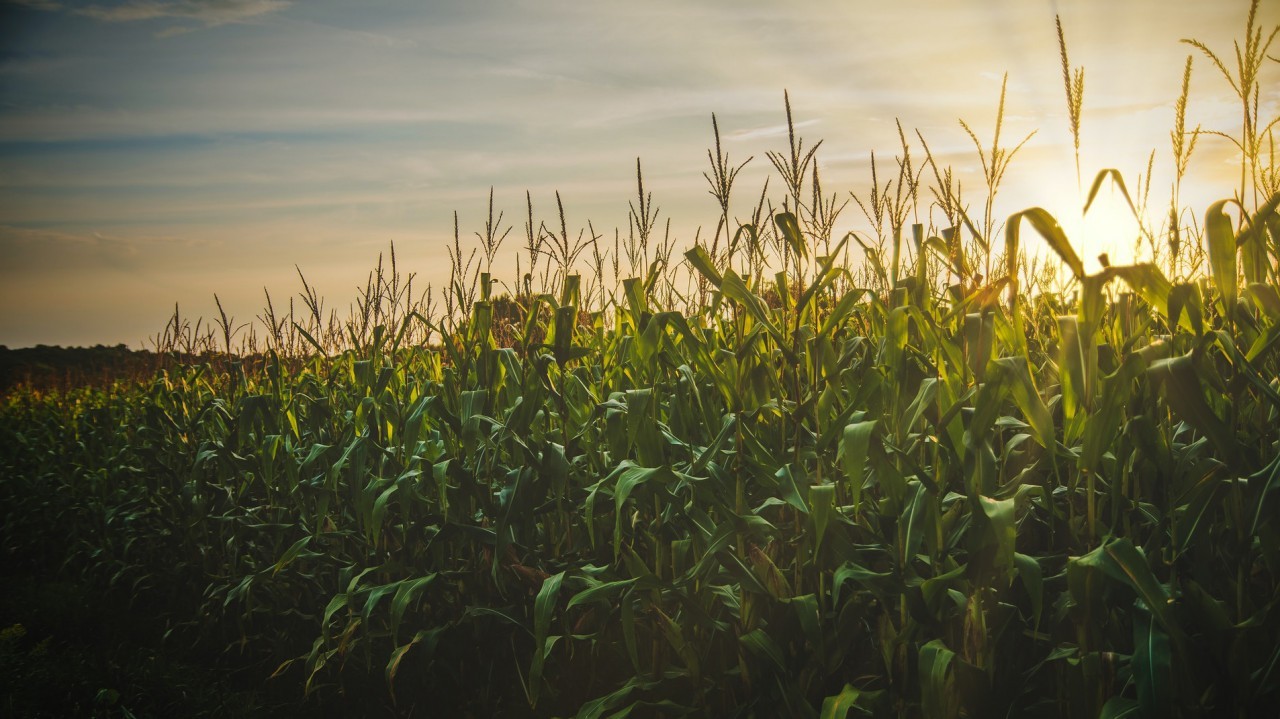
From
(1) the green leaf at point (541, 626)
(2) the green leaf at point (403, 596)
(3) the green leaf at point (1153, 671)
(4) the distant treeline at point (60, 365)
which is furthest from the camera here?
(4) the distant treeline at point (60, 365)

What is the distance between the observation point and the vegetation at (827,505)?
5.66 feet

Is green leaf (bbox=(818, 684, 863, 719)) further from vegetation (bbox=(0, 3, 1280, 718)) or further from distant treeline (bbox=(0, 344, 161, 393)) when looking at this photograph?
distant treeline (bbox=(0, 344, 161, 393))

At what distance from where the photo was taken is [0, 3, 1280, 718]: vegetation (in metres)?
1.73

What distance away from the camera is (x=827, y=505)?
1852 mm

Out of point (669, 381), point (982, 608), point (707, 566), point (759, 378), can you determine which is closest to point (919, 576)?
point (982, 608)

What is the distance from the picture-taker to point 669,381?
9.49 ft

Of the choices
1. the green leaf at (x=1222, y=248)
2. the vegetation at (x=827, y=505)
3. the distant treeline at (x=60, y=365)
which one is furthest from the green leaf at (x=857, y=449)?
the distant treeline at (x=60, y=365)

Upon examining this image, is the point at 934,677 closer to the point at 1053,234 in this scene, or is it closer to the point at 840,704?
the point at 840,704

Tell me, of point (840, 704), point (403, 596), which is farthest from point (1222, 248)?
point (403, 596)

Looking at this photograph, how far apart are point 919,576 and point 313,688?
231 cm

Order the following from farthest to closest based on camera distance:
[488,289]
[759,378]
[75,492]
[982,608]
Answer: [75,492] < [488,289] < [759,378] < [982,608]

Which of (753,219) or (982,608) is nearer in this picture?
(982,608)

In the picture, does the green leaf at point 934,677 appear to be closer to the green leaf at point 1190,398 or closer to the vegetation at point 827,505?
the vegetation at point 827,505

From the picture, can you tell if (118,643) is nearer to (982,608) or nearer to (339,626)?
(339,626)
